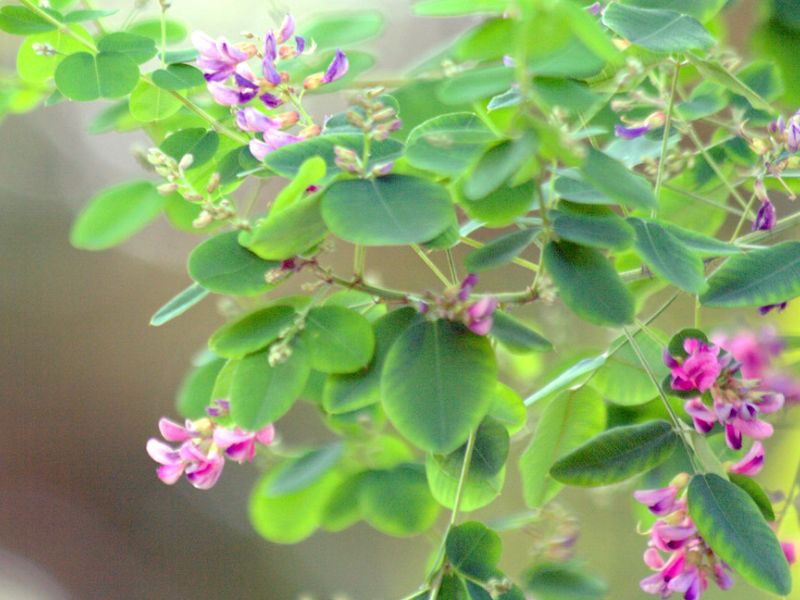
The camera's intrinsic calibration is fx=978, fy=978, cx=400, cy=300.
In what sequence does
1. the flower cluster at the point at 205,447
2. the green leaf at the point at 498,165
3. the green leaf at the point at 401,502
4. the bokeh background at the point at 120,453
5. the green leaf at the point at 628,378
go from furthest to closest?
the bokeh background at the point at 120,453, the green leaf at the point at 401,502, the green leaf at the point at 628,378, the flower cluster at the point at 205,447, the green leaf at the point at 498,165

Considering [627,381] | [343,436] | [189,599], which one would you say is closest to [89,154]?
[189,599]

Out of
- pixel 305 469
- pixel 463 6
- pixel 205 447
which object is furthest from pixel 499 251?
pixel 305 469

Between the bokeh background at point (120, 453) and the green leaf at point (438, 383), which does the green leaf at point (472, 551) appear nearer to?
the green leaf at point (438, 383)

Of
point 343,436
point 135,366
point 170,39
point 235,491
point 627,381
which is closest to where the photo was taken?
point 627,381

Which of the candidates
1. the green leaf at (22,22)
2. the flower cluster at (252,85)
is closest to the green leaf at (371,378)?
the flower cluster at (252,85)

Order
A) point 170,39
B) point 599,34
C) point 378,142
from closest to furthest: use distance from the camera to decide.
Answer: point 599,34, point 378,142, point 170,39

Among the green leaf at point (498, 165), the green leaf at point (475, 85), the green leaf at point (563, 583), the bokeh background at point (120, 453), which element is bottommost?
the bokeh background at point (120, 453)

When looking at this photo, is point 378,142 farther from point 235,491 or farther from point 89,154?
point 89,154
